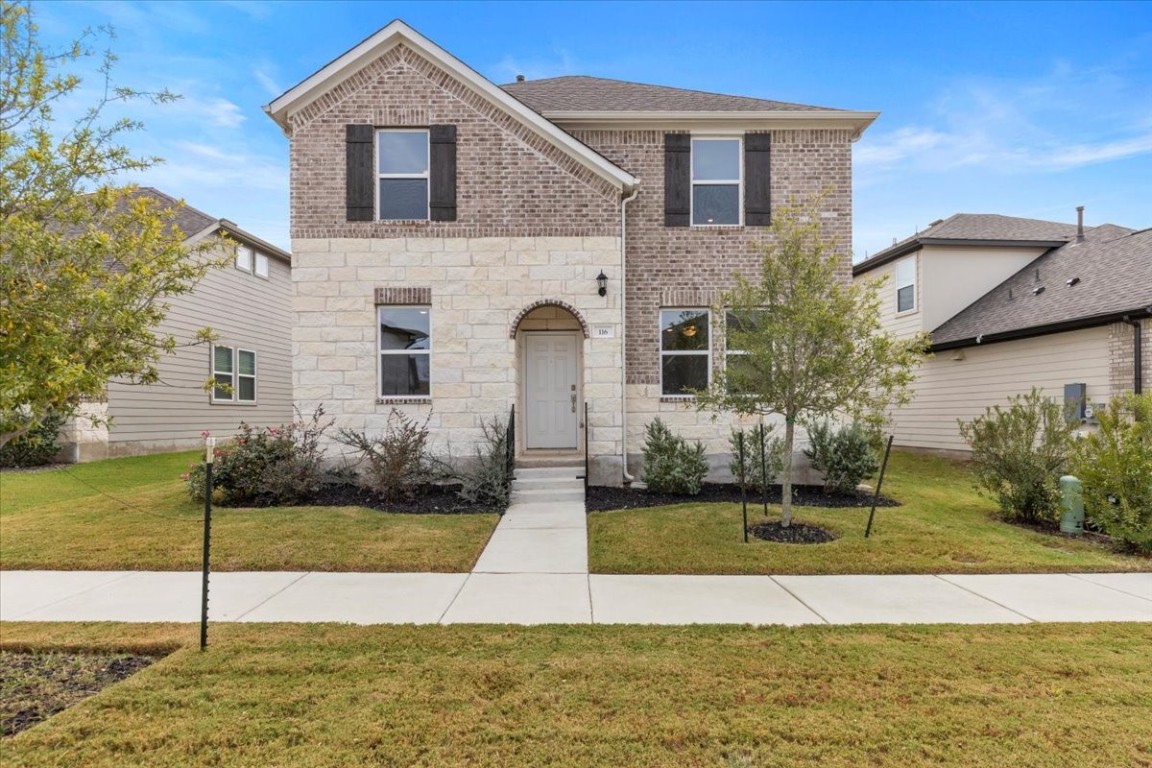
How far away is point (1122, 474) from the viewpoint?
721 cm

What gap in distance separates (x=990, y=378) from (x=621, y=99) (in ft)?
34.4

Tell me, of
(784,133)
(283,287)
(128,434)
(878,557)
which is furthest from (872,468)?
(283,287)

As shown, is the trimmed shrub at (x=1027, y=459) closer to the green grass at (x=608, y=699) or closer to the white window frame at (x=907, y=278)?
the green grass at (x=608, y=699)

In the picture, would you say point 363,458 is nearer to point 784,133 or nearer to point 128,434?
point 128,434

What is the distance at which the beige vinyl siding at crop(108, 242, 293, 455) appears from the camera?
14688mm

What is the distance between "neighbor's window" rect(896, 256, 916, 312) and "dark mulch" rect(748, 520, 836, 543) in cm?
1120

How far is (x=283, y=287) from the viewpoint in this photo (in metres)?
19.7

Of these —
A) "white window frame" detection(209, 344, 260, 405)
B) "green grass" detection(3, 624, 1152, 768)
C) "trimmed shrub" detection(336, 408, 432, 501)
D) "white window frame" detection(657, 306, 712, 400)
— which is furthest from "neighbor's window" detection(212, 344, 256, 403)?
"green grass" detection(3, 624, 1152, 768)

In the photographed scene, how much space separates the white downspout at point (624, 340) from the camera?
10555 mm

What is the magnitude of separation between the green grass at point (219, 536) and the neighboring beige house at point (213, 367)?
442 cm

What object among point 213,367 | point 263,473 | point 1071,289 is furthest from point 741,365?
point 213,367

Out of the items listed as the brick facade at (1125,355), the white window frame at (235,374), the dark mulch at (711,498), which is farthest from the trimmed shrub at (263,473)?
the brick facade at (1125,355)

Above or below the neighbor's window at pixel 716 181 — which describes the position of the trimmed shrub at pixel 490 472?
below

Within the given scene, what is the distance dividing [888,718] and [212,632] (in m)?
4.50
